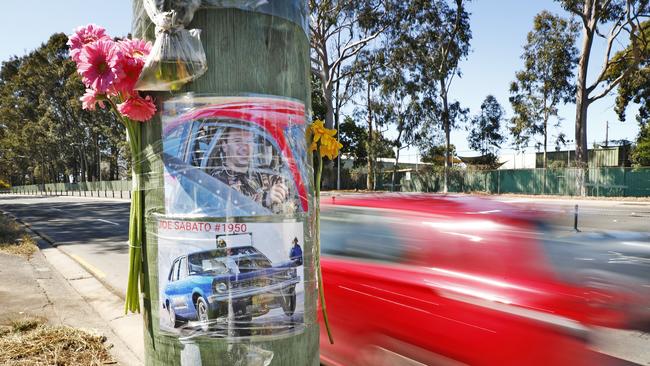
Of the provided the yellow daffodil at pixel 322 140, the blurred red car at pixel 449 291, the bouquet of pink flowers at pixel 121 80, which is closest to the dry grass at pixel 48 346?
the blurred red car at pixel 449 291

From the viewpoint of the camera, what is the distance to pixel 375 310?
11.3 feet

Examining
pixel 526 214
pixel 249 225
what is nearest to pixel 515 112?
pixel 526 214

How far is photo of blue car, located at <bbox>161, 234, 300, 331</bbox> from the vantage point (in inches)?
66.0

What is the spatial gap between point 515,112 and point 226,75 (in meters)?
44.4

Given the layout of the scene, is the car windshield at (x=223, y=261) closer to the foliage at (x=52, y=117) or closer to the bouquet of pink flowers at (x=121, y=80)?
the bouquet of pink flowers at (x=121, y=80)

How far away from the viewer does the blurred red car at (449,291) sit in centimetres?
269

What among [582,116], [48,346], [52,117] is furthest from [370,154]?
[48,346]

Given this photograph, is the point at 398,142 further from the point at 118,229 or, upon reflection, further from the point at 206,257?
the point at 206,257

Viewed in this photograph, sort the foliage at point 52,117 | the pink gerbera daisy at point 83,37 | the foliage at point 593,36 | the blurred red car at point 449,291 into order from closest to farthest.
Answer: the pink gerbera daisy at point 83,37 < the blurred red car at point 449,291 < the foliage at point 593,36 < the foliage at point 52,117

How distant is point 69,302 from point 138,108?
196 inches

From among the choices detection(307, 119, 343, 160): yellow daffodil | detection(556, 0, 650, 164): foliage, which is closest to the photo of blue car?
detection(307, 119, 343, 160): yellow daffodil

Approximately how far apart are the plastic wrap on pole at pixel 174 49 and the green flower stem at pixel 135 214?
276 millimetres

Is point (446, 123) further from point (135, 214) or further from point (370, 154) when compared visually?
point (135, 214)

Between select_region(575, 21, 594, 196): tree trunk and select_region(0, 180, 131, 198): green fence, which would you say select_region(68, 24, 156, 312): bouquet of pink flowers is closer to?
select_region(575, 21, 594, 196): tree trunk
